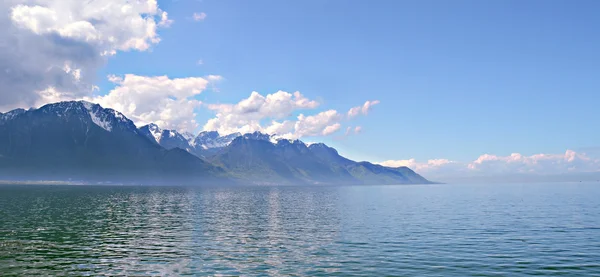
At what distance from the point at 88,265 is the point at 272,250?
23.2 m

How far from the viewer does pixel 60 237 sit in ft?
214

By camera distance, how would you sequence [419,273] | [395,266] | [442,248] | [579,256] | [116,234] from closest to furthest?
[419,273] → [395,266] → [579,256] → [442,248] → [116,234]

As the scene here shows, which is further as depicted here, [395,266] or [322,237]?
[322,237]

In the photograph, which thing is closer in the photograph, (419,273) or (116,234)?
(419,273)

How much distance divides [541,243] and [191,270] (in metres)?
51.7

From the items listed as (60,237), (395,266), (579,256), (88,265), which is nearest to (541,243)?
(579,256)

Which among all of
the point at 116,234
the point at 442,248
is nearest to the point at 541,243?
the point at 442,248

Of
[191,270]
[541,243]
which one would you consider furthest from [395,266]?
[541,243]

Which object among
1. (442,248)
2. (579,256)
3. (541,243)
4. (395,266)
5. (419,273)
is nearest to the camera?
(419,273)

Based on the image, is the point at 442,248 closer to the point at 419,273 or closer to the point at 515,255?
the point at 515,255

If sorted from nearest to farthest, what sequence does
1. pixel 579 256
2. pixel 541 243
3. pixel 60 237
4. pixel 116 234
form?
pixel 579 256, pixel 541 243, pixel 60 237, pixel 116 234

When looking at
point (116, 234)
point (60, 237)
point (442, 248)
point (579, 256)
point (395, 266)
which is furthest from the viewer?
point (116, 234)

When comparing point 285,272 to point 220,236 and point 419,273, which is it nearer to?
point 419,273

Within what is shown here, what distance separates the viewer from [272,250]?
2191 inches
